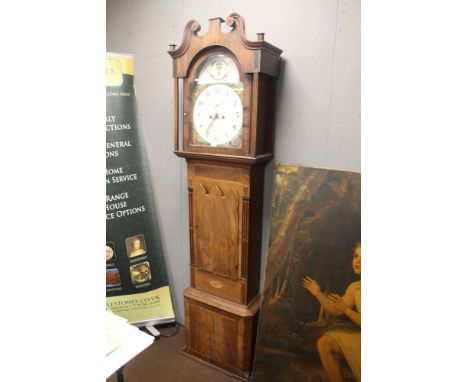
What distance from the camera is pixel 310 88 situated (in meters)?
1.62

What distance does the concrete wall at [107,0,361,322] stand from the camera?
1.53 metres

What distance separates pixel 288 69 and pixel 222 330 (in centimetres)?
147

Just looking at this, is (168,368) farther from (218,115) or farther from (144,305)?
(218,115)

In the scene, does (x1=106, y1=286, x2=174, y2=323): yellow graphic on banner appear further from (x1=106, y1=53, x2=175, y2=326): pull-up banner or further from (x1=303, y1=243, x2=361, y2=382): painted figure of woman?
(x1=303, y1=243, x2=361, y2=382): painted figure of woman

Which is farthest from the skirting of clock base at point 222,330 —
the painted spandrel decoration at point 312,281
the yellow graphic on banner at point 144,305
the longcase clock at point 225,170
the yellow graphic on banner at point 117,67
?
A: the yellow graphic on banner at point 117,67

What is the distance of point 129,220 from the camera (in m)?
2.20

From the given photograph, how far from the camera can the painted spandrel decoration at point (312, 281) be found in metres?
1.46

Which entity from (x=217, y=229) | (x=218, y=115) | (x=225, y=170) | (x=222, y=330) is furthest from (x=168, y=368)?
(x=218, y=115)

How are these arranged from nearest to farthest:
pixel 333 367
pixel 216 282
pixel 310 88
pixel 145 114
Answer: pixel 333 367 → pixel 310 88 → pixel 216 282 → pixel 145 114
